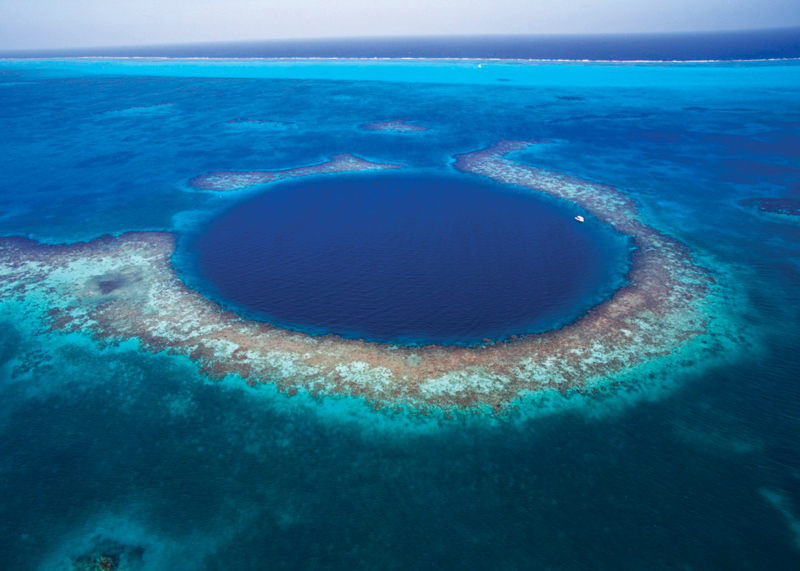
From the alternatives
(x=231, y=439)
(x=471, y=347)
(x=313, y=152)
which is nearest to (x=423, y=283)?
(x=471, y=347)

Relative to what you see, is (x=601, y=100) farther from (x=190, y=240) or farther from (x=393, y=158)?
(x=190, y=240)

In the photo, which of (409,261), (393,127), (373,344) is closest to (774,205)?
(409,261)

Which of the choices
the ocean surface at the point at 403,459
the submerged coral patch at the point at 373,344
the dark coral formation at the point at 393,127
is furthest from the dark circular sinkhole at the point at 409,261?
the dark coral formation at the point at 393,127

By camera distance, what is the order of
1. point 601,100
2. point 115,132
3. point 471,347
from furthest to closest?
point 601,100
point 115,132
point 471,347

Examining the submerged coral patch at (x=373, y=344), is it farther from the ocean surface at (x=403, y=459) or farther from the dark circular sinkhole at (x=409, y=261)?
the dark circular sinkhole at (x=409, y=261)

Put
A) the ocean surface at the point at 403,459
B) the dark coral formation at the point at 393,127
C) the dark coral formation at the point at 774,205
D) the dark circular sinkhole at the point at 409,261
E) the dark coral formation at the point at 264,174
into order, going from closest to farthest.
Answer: the ocean surface at the point at 403,459 → the dark circular sinkhole at the point at 409,261 → the dark coral formation at the point at 774,205 → the dark coral formation at the point at 264,174 → the dark coral formation at the point at 393,127

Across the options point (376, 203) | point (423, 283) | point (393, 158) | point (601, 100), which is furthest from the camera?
point (601, 100)
